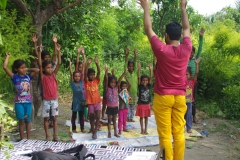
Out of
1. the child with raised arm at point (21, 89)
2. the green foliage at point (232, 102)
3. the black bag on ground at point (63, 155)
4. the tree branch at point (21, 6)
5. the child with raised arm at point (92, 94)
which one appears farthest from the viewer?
the green foliage at point (232, 102)

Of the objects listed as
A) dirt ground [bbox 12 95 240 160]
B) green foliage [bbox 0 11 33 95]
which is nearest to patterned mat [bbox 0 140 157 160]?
dirt ground [bbox 12 95 240 160]

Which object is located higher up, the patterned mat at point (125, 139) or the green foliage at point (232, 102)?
the green foliage at point (232, 102)

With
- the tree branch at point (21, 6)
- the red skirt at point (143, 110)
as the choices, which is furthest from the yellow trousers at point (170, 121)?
the tree branch at point (21, 6)

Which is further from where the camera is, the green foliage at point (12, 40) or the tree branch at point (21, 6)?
the tree branch at point (21, 6)

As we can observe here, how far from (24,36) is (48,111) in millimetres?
1516

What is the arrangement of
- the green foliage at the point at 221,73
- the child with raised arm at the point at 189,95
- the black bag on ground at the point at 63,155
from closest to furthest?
the black bag on ground at the point at 63,155 → the child with raised arm at the point at 189,95 → the green foliage at the point at 221,73

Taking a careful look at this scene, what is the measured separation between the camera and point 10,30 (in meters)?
5.00

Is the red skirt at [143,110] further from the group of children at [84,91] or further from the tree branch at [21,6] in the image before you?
the tree branch at [21,6]

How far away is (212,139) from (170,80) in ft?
9.97

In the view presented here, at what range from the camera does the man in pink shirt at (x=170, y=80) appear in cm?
331

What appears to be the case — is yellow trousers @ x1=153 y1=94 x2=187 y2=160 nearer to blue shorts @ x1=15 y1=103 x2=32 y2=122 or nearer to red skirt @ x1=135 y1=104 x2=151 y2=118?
red skirt @ x1=135 y1=104 x2=151 y2=118

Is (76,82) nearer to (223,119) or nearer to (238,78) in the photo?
(223,119)

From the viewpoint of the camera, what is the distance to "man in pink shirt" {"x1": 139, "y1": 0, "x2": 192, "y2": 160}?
10.9 ft

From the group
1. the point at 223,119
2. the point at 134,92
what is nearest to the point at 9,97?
the point at 134,92
